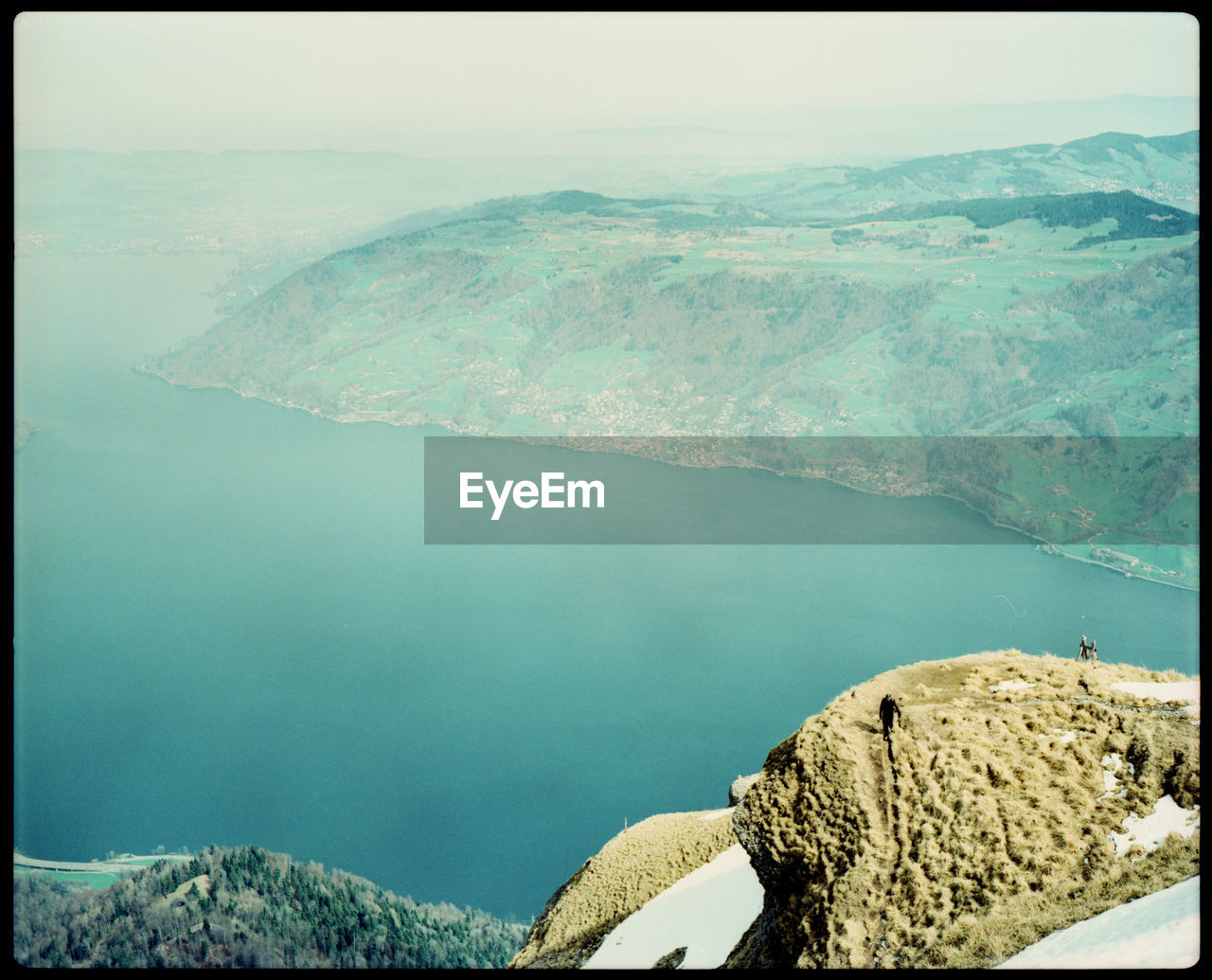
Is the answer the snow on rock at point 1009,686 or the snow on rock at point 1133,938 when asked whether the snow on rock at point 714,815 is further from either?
the snow on rock at point 1133,938

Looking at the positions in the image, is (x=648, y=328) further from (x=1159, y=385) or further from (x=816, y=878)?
(x=816, y=878)

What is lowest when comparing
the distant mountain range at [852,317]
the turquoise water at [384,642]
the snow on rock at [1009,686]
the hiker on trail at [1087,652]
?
the turquoise water at [384,642]

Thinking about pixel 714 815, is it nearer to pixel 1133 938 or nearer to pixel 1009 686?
pixel 1009 686

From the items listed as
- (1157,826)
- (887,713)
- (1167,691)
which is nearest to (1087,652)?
(1167,691)

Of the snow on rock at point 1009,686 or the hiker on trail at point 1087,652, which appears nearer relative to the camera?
the snow on rock at point 1009,686

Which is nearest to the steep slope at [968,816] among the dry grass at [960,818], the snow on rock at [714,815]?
the dry grass at [960,818]

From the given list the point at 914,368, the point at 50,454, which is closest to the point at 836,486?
the point at 914,368
